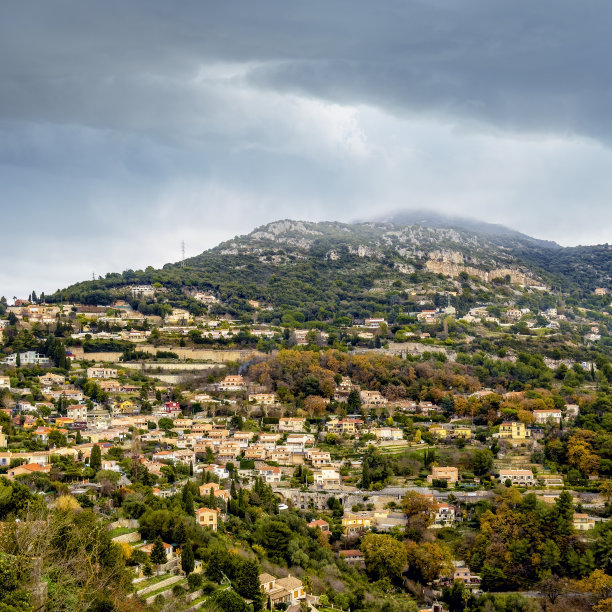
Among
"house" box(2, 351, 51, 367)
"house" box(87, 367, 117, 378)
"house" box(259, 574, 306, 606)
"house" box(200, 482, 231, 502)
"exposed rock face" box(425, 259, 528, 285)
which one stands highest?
"exposed rock face" box(425, 259, 528, 285)

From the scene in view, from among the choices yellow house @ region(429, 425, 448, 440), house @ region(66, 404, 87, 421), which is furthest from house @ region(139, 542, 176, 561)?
yellow house @ region(429, 425, 448, 440)

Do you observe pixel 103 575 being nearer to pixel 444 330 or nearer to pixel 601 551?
pixel 601 551

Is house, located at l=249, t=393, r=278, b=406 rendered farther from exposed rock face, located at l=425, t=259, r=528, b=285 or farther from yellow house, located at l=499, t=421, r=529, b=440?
exposed rock face, located at l=425, t=259, r=528, b=285

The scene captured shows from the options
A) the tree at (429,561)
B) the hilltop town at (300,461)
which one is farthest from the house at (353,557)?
the tree at (429,561)

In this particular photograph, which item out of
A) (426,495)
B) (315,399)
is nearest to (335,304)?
(315,399)

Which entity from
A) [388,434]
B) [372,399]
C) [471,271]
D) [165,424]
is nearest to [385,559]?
[388,434]

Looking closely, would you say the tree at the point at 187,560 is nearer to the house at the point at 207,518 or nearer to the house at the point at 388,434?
the house at the point at 207,518
